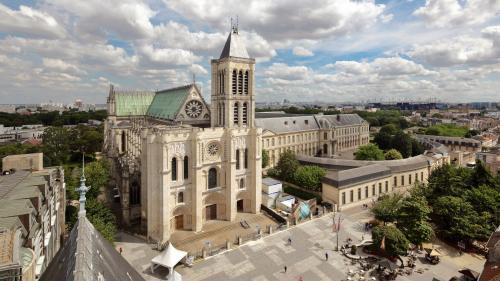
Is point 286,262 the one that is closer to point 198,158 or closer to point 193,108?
point 198,158

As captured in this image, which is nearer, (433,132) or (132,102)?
(132,102)

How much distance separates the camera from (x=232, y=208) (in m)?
39.4

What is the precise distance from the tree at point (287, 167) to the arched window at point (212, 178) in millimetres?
18585

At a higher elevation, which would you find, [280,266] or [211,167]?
[211,167]

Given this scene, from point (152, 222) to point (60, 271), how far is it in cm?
2708

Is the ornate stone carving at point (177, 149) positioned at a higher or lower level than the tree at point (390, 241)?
higher

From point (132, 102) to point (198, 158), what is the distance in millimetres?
33951

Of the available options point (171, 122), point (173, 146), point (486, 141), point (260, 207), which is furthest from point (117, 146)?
point (486, 141)

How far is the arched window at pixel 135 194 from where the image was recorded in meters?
39.4

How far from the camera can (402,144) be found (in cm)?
7581

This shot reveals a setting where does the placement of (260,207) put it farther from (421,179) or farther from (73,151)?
(73,151)

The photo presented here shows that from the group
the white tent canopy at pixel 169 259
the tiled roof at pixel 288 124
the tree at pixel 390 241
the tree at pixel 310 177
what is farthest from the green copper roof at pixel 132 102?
the tree at pixel 390 241

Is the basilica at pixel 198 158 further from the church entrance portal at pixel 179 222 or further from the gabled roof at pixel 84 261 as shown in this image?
the gabled roof at pixel 84 261

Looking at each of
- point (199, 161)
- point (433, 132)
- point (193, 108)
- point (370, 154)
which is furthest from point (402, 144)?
point (199, 161)
